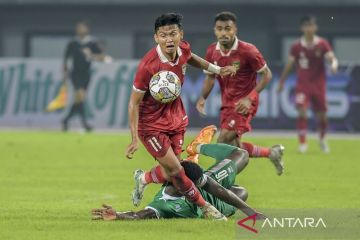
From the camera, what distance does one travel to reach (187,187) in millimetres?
11180

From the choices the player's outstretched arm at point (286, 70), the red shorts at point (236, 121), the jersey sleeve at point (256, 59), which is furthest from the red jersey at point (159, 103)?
the player's outstretched arm at point (286, 70)

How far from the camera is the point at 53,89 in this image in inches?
1198

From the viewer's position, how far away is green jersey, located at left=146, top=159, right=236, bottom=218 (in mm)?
11555

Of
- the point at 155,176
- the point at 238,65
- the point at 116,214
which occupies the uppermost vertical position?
the point at 238,65

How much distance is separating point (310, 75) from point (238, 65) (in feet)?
29.1

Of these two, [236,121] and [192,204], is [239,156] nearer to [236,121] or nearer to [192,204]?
[192,204]

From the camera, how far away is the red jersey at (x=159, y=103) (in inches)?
456

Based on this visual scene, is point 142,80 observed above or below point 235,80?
above

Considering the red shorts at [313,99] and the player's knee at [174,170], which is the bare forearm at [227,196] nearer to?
the player's knee at [174,170]

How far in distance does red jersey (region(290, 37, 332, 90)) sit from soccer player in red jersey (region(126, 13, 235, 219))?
11406mm

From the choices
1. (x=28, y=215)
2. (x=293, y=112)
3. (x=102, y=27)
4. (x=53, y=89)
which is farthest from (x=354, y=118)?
(x=28, y=215)

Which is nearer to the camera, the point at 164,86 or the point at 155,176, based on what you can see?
the point at 164,86

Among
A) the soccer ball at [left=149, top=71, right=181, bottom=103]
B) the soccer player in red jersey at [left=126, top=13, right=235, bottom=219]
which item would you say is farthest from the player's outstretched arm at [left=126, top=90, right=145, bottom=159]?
the soccer ball at [left=149, top=71, right=181, bottom=103]

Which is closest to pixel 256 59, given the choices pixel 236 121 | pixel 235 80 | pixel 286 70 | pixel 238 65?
pixel 238 65
